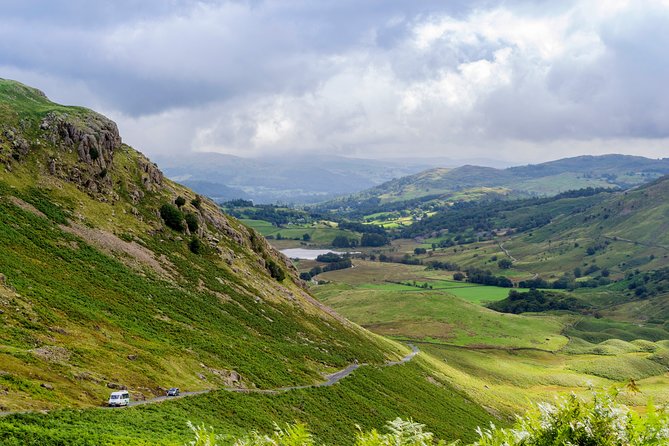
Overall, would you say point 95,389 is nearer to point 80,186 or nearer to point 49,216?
point 49,216

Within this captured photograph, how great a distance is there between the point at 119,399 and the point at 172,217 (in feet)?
222

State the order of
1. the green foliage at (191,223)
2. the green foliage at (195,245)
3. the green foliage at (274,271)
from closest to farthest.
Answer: the green foliage at (195,245) → the green foliage at (191,223) → the green foliage at (274,271)

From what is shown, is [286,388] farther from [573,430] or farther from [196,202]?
[196,202]

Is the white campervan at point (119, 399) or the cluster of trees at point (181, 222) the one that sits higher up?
the cluster of trees at point (181, 222)

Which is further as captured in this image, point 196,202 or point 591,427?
point 196,202

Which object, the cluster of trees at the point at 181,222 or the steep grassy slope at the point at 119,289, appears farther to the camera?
the cluster of trees at the point at 181,222

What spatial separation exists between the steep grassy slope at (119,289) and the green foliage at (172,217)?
52.7 inches

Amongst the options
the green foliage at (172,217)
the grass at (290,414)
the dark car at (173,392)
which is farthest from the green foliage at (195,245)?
the dark car at (173,392)

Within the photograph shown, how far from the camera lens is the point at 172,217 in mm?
105938

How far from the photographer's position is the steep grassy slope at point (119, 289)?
48438mm

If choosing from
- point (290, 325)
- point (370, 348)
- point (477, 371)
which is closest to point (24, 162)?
point (290, 325)

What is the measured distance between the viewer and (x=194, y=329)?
73188 millimetres

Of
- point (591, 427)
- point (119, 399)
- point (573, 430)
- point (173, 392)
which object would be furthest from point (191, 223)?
point (591, 427)

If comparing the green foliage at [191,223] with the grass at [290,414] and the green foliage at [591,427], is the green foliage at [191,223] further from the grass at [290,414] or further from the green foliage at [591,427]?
the green foliage at [591,427]
